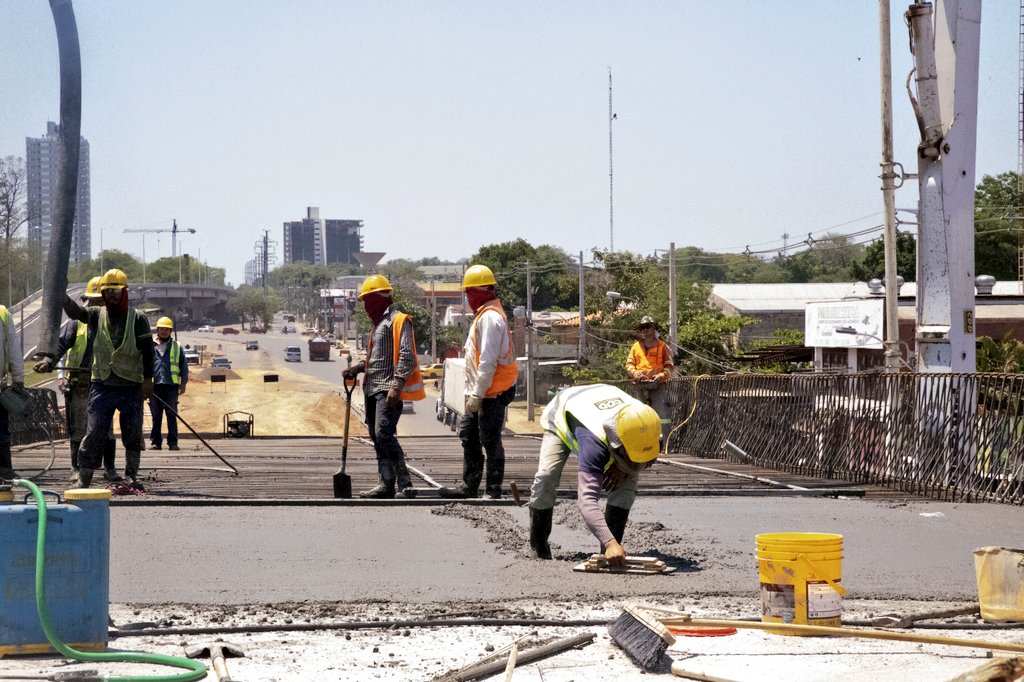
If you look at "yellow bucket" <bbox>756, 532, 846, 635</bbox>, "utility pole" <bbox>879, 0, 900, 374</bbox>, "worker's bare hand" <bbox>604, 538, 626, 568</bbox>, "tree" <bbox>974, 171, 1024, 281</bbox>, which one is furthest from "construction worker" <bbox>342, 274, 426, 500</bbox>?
"tree" <bbox>974, 171, 1024, 281</bbox>

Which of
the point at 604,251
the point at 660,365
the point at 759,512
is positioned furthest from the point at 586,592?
the point at 604,251

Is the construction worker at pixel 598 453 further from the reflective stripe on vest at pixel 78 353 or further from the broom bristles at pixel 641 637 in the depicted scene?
the reflective stripe on vest at pixel 78 353

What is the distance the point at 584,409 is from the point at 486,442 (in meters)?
3.06

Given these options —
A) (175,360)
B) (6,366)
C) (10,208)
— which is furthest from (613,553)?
(10,208)

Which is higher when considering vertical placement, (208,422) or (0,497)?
(0,497)

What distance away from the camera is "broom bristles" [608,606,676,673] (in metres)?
5.22

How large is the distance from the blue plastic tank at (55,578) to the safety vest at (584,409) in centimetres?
294

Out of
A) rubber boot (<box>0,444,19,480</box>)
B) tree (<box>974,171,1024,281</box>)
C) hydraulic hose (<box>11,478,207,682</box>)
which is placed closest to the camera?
hydraulic hose (<box>11,478,207,682</box>)

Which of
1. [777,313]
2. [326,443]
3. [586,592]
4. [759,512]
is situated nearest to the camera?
[586,592]

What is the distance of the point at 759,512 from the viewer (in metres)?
10.2

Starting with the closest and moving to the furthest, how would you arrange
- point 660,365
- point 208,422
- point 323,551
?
point 323,551
point 660,365
point 208,422

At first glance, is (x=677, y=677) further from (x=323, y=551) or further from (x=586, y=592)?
(x=323, y=551)

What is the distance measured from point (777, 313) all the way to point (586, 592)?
2917 inches

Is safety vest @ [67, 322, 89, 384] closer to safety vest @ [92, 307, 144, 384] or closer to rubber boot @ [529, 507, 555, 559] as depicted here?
safety vest @ [92, 307, 144, 384]
